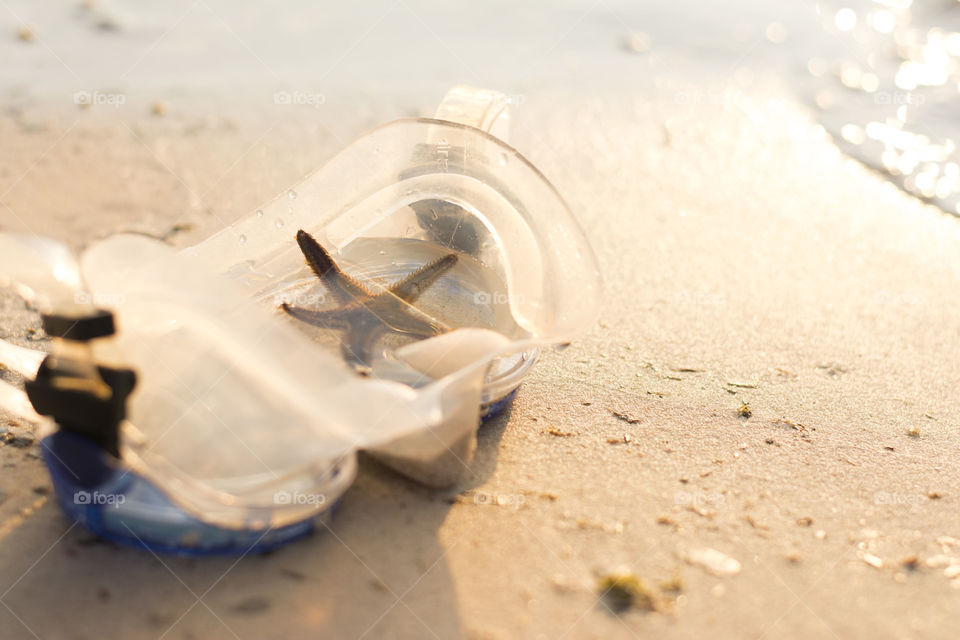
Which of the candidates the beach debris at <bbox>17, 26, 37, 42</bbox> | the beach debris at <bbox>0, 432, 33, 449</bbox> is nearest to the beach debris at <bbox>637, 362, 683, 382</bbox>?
the beach debris at <bbox>0, 432, 33, 449</bbox>

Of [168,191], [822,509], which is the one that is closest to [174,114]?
[168,191]

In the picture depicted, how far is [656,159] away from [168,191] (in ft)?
9.03

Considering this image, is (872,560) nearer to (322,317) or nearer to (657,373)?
(657,373)

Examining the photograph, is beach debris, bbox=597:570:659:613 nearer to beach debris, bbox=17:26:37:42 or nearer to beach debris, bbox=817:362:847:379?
beach debris, bbox=817:362:847:379

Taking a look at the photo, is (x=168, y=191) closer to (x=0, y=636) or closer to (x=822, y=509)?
(x=0, y=636)

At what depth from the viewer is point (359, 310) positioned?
271cm

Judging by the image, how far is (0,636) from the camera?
1892mm

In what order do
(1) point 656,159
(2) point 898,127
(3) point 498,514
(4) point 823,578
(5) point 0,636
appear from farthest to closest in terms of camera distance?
1. (2) point 898,127
2. (1) point 656,159
3. (3) point 498,514
4. (4) point 823,578
5. (5) point 0,636

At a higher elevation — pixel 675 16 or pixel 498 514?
pixel 675 16

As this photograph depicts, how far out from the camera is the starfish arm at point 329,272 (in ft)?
8.90

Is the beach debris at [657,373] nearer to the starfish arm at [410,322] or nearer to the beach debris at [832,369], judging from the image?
the beach debris at [832,369]

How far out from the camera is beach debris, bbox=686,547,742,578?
7.04 ft

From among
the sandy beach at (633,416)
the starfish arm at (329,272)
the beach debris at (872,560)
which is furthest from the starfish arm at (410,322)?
the beach debris at (872,560)

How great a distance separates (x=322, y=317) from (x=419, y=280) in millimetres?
359
